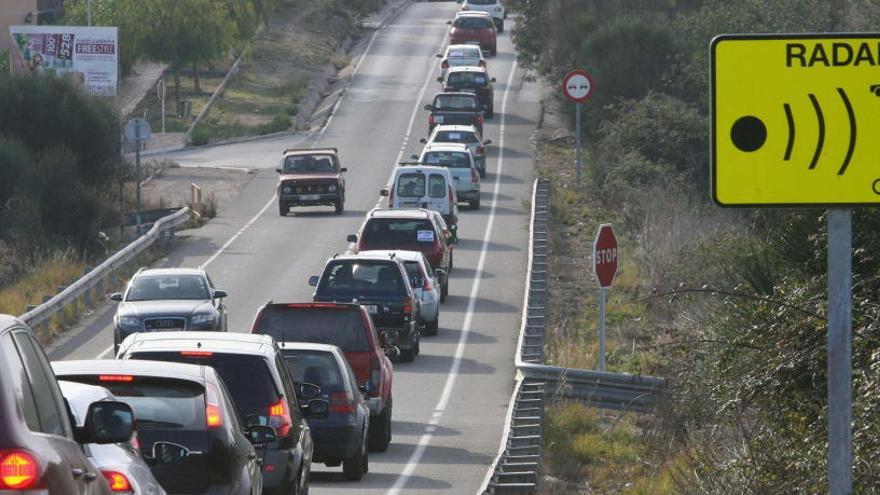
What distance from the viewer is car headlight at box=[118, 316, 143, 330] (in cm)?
2653

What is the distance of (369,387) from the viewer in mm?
19062

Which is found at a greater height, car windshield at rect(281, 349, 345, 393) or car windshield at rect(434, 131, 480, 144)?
car windshield at rect(434, 131, 480, 144)

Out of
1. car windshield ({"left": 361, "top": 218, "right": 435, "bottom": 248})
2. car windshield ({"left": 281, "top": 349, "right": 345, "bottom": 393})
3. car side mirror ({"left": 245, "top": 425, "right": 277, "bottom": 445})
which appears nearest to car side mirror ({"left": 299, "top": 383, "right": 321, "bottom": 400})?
car windshield ({"left": 281, "top": 349, "right": 345, "bottom": 393})

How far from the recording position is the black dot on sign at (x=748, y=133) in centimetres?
595

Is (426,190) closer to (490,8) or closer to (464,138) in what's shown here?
(464,138)

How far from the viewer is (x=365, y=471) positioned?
1769 cm

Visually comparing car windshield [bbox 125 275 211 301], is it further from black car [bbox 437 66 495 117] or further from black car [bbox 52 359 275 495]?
black car [bbox 437 66 495 117]

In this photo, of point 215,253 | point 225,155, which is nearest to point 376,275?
point 215,253

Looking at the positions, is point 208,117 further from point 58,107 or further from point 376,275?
point 376,275

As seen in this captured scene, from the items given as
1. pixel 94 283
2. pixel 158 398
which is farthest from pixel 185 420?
pixel 94 283

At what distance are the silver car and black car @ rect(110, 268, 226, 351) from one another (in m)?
17.3

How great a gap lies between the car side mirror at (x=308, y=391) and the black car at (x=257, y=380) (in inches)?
75.7

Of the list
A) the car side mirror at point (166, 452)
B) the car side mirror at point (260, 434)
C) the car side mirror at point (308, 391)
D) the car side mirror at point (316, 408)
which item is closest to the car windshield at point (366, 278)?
the car side mirror at point (308, 391)

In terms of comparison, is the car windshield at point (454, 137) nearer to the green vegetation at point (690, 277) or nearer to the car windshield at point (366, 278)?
the green vegetation at point (690, 277)
